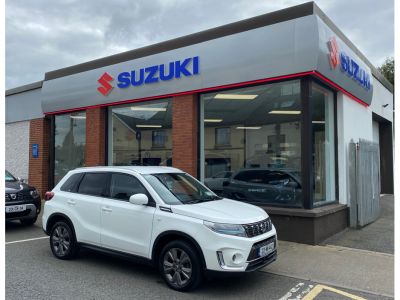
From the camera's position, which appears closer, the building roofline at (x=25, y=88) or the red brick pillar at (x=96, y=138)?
the red brick pillar at (x=96, y=138)

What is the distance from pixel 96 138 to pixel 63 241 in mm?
6332

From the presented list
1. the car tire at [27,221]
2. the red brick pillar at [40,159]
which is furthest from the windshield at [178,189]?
the red brick pillar at [40,159]

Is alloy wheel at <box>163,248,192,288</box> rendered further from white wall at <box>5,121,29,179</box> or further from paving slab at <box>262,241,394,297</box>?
white wall at <box>5,121,29,179</box>

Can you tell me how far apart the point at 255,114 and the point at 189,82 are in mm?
1885

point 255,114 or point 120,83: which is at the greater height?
point 120,83

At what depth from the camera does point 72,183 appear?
7160mm

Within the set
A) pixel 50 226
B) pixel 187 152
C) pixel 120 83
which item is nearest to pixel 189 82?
pixel 187 152

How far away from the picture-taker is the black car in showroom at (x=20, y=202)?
934 centimetres

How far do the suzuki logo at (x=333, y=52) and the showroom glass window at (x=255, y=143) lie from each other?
0.94m

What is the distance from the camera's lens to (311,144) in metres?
8.70

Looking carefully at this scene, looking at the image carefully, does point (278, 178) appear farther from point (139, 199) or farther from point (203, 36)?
point (139, 199)

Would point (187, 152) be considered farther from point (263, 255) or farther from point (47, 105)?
point (47, 105)

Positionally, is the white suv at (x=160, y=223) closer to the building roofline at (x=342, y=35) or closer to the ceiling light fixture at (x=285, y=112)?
the ceiling light fixture at (x=285, y=112)

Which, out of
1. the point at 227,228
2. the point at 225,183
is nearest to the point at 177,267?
the point at 227,228
